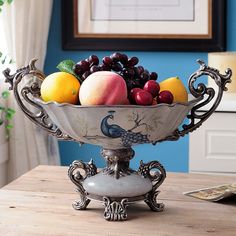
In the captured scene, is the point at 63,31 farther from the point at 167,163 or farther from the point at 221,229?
the point at 221,229

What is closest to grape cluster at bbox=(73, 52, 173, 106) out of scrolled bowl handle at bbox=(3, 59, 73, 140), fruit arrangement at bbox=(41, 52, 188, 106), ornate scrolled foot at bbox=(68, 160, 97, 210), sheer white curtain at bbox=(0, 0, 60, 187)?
fruit arrangement at bbox=(41, 52, 188, 106)

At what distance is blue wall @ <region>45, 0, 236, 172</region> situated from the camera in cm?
345

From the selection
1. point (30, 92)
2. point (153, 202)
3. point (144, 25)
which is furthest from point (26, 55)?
point (153, 202)

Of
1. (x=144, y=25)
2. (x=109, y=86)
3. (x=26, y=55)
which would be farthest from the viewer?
(x=144, y=25)

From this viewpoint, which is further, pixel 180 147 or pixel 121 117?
Answer: pixel 180 147

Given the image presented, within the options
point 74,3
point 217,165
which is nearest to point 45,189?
point 217,165

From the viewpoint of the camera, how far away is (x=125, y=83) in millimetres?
1423

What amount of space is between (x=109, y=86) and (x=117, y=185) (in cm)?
26

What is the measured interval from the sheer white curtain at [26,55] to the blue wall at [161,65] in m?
0.15

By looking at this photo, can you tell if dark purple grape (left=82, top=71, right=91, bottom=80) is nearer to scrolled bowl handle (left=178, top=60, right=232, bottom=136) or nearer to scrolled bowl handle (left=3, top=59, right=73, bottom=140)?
scrolled bowl handle (left=3, top=59, right=73, bottom=140)

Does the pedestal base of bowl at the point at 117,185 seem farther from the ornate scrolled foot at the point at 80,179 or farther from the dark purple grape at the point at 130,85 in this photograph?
the dark purple grape at the point at 130,85

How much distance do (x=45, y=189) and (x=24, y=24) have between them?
5.69 ft

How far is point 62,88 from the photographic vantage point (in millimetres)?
1456

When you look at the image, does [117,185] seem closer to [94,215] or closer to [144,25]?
[94,215]
